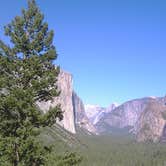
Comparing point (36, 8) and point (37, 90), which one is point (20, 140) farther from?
point (36, 8)

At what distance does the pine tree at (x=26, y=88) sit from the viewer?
86.2 ft

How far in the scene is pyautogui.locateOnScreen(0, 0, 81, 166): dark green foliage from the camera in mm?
26281

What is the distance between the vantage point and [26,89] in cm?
2747

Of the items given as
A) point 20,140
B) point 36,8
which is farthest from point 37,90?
point 36,8

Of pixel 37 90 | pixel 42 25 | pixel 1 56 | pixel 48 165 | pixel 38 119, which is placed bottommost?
pixel 48 165

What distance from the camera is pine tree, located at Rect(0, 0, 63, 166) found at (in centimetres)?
2627

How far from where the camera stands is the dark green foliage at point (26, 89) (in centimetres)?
2628

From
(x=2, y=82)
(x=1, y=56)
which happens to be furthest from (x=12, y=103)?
(x=1, y=56)

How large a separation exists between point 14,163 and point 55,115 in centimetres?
427

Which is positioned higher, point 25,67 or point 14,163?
point 25,67

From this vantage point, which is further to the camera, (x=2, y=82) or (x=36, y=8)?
(x=36, y=8)

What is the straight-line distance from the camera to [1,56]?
28.2 meters

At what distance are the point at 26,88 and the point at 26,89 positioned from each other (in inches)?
10.2

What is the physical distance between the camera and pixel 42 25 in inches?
1160
